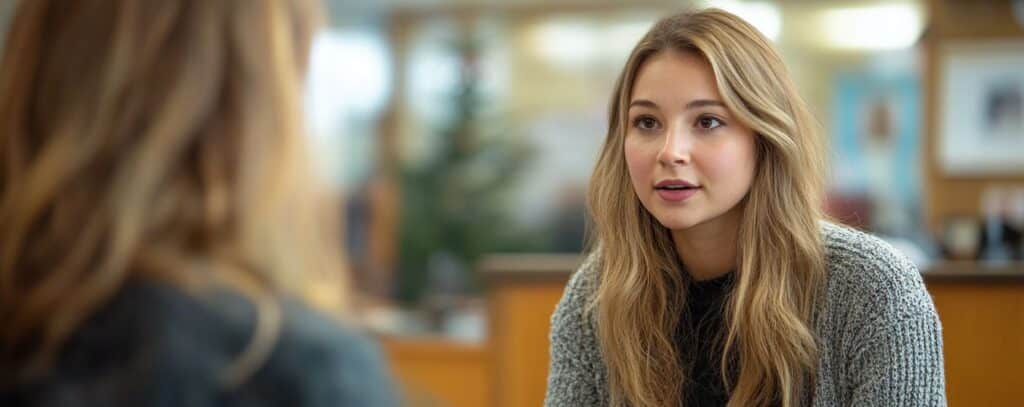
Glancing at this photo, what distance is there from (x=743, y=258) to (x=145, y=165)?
1.07 m

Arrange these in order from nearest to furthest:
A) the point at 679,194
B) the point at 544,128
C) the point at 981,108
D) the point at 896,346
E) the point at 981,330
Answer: the point at 896,346 → the point at 679,194 → the point at 981,330 → the point at 981,108 → the point at 544,128

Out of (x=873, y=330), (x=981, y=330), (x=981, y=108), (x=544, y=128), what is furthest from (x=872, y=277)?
(x=544, y=128)

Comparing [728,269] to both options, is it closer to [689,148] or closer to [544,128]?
[689,148]

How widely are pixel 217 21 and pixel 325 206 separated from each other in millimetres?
169

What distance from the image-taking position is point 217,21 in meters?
0.86

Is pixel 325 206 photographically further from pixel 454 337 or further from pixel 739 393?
pixel 454 337

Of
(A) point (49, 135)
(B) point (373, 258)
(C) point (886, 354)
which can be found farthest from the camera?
(B) point (373, 258)

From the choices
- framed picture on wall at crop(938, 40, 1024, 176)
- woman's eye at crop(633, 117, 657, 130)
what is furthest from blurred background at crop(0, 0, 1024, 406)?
woman's eye at crop(633, 117, 657, 130)

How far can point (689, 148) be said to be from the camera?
166 cm

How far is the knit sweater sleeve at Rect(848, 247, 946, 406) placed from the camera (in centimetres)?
155

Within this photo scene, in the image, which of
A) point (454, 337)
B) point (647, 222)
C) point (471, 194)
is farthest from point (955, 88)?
point (471, 194)

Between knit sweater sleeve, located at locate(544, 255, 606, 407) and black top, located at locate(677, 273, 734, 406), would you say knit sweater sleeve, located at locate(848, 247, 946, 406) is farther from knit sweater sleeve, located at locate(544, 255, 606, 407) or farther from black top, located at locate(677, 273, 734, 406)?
knit sweater sleeve, located at locate(544, 255, 606, 407)

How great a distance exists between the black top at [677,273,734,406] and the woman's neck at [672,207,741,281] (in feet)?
0.06

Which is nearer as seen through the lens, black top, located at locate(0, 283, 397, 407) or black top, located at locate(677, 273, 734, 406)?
black top, located at locate(0, 283, 397, 407)
